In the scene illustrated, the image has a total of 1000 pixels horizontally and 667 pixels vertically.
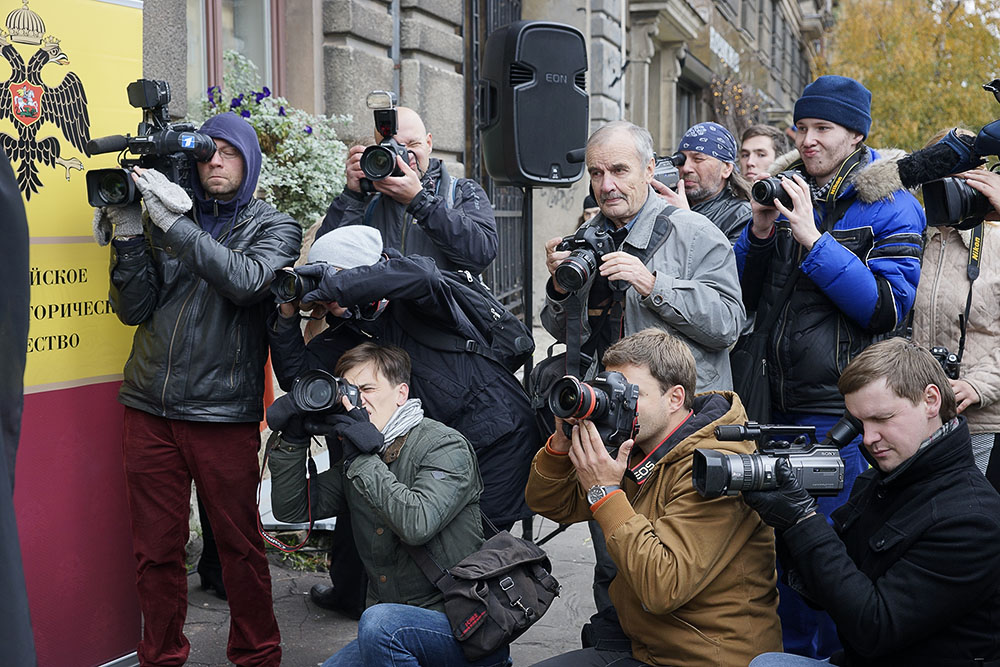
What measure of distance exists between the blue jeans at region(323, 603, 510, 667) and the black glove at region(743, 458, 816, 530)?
35.6 inches

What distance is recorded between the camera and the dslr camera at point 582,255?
3.10 meters

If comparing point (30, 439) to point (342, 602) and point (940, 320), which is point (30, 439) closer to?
point (342, 602)

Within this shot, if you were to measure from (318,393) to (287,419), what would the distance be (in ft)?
0.42

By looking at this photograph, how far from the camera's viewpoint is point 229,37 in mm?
6090

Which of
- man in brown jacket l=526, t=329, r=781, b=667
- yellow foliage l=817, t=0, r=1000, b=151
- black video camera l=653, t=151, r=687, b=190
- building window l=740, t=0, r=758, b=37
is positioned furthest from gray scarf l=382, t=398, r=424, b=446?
building window l=740, t=0, r=758, b=37

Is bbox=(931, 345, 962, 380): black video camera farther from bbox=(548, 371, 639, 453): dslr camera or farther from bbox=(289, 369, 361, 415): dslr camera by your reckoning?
bbox=(289, 369, 361, 415): dslr camera

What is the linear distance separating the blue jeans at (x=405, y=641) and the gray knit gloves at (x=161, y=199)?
1.36m

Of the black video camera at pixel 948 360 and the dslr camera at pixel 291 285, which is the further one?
the black video camera at pixel 948 360

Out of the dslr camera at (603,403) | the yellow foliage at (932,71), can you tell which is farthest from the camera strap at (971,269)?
the yellow foliage at (932,71)

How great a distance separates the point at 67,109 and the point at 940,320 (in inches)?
117

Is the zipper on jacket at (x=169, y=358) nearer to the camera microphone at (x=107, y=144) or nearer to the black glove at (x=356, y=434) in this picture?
the camera microphone at (x=107, y=144)

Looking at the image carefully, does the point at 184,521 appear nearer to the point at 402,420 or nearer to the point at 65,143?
the point at 402,420

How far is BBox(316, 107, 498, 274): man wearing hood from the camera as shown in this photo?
336 cm

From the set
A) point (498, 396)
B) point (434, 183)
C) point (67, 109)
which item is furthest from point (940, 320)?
point (67, 109)
